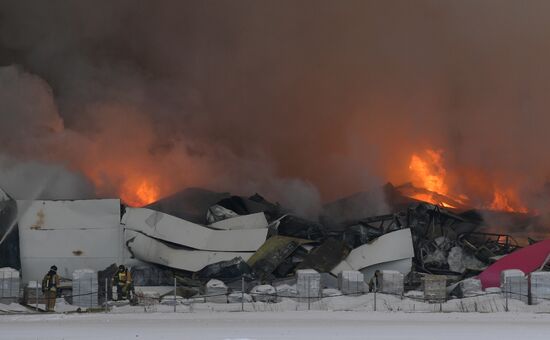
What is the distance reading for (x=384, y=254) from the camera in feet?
69.7

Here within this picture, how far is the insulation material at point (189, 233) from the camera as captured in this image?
21891mm

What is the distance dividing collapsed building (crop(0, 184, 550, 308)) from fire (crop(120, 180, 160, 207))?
639cm

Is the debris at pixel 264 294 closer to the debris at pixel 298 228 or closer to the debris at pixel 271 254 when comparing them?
the debris at pixel 271 254

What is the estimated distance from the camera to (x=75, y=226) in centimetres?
2159

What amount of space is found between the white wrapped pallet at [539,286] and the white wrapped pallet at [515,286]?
181 millimetres

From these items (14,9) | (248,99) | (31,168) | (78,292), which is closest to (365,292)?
(78,292)

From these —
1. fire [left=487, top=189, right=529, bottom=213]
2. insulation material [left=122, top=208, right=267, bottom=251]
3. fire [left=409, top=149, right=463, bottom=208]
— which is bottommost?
insulation material [left=122, top=208, right=267, bottom=251]

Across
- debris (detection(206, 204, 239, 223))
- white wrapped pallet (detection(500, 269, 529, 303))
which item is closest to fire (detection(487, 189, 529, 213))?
debris (detection(206, 204, 239, 223))

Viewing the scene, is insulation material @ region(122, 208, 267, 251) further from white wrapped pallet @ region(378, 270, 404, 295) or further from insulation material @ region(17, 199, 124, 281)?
white wrapped pallet @ region(378, 270, 404, 295)

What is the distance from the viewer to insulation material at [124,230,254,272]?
70.2 ft

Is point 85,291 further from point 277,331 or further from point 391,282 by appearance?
point 277,331

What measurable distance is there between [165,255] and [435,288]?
293 inches

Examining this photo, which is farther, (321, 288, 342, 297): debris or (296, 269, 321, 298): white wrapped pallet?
(321, 288, 342, 297): debris

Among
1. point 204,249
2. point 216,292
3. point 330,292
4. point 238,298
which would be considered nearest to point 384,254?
point 330,292
